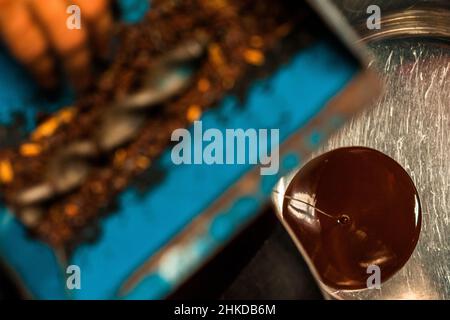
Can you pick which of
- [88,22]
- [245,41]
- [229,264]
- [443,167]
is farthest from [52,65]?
[443,167]

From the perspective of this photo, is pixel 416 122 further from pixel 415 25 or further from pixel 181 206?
pixel 181 206

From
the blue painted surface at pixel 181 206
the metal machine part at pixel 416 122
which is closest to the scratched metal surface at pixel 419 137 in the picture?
the metal machine part at pixel 416 122

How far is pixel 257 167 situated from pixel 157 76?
0.10 m

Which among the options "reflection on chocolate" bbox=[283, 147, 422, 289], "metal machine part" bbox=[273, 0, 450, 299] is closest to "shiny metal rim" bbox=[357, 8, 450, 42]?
"metal machine part" bbox=[273, 0, 450, 299]

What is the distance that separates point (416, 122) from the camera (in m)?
0.60

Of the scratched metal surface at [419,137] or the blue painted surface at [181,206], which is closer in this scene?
the blue painted surface at [181,206]

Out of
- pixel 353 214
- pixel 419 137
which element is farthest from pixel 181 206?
pixel 419 137

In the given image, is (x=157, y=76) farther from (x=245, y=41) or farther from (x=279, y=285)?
(x=279, y=285)

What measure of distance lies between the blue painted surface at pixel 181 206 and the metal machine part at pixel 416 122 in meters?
0.13

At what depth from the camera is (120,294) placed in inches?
17.3

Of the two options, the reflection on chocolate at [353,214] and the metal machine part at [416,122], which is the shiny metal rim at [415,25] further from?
the reflection on chocolate at [353,214]

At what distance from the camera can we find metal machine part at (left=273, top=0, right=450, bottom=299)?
22.7 inches

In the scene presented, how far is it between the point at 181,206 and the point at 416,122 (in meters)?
0.28

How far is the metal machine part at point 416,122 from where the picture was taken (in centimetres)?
58
